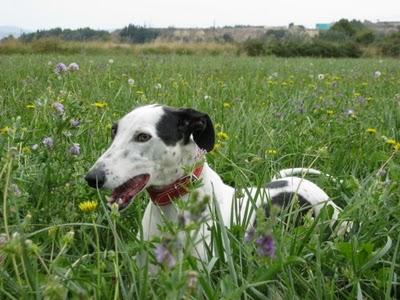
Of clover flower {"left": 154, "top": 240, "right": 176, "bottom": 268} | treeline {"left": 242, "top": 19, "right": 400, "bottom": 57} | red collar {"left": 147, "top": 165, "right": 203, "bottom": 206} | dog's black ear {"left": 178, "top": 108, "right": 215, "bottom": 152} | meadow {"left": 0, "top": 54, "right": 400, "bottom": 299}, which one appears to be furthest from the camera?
treeline {"left": 242, "top": 19, "right": 400, "bottom": 57}

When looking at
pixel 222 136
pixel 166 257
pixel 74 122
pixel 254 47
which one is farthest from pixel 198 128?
pixel 254 47

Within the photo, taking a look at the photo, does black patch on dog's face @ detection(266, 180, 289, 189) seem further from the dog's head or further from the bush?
the bush

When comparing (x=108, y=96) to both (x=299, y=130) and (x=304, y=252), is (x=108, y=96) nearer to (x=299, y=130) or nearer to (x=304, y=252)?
(x=299, y=130)

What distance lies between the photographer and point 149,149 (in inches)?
101

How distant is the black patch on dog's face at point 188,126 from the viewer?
266 centimetres

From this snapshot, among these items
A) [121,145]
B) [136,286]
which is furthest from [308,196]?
[136,286]

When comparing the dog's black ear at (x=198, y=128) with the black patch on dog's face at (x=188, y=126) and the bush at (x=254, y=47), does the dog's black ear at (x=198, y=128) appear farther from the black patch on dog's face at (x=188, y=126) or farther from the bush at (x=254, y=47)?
the bush at (x=254, y=47)

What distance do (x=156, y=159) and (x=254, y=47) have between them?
27.5 meters

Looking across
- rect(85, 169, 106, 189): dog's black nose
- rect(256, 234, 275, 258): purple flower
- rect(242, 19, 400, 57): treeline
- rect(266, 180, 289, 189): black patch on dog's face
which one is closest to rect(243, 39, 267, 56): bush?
rect(242, 19, 400, 57): treeline

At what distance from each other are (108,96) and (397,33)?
3575 cm

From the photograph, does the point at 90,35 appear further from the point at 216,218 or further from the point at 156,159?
the point at 216,218

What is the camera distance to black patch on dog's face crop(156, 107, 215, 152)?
266 cm

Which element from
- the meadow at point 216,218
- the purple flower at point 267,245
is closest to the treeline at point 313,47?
the meadow at point 216,218

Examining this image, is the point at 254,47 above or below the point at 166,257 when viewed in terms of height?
below
